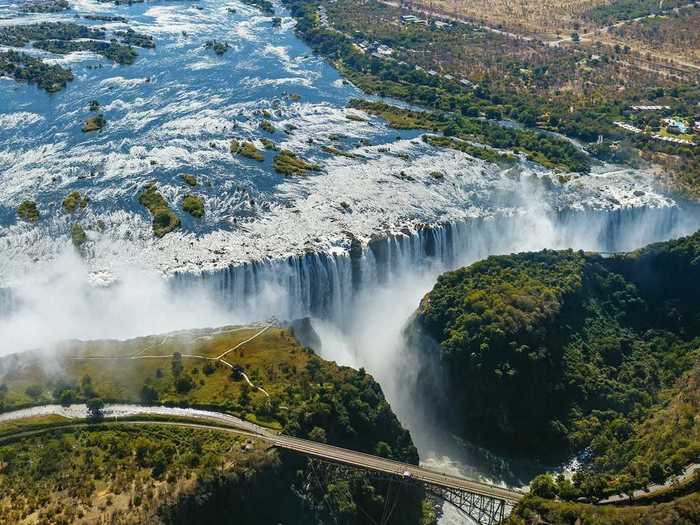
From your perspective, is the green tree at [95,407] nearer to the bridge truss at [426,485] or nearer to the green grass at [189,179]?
the bridge truss at [426,485]

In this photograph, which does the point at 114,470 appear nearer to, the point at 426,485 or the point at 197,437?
the point at 197,437

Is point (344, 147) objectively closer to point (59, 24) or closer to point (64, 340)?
point (64, 340)

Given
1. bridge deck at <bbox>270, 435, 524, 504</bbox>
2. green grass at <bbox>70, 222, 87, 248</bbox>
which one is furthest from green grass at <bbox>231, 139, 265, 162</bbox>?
bridge deck at <bbox>270, 435, 524, 504</bbox>

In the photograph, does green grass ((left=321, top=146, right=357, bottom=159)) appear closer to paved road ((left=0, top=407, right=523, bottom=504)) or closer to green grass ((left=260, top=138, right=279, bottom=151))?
green grass ((left=260, top=138, right=279, bottom=151))

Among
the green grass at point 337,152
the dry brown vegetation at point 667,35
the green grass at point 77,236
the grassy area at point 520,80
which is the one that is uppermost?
the dry brown vegetation at point 667,35

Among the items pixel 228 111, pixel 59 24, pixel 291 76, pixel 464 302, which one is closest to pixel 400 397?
pixel 464 302

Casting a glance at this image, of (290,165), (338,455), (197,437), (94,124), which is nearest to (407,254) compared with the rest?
(290,165)

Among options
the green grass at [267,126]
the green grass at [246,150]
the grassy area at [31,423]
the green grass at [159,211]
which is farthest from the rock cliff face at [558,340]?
the green grass at [267,126]
